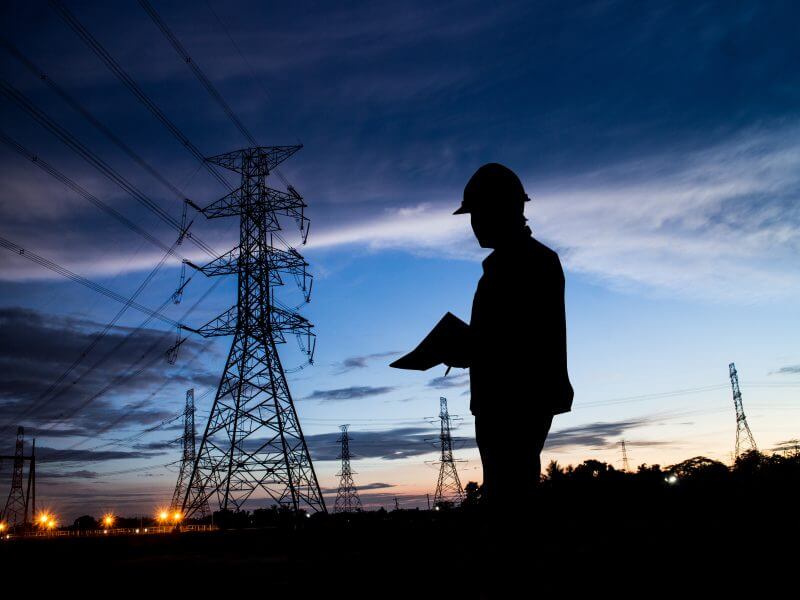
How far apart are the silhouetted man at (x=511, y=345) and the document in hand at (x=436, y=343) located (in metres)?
0.04

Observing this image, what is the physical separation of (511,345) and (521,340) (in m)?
0.06

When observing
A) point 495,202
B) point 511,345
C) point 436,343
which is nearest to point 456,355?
point 436,343

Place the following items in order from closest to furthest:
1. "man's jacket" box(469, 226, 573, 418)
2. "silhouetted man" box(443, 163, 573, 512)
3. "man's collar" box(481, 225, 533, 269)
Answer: "silhouetted man" box(443, 163, 573, 512)
"man's jacket" box(469, 226, 573, 418)
"man's collar" box(481, 225, 533, 269)

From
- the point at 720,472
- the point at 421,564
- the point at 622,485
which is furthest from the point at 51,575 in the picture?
the point at 622,485

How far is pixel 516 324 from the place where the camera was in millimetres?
2816

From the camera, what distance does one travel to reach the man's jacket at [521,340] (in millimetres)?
2736

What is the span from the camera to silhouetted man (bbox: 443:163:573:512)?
263 cm

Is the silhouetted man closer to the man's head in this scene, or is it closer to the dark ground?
the man's head

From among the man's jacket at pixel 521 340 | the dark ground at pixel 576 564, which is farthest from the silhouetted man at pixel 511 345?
the dark ground at pixel 576 564

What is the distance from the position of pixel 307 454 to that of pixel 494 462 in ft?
104

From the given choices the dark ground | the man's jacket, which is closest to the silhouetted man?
the man's jacket

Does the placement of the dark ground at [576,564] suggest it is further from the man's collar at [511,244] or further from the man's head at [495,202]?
the man's head at [495,202]

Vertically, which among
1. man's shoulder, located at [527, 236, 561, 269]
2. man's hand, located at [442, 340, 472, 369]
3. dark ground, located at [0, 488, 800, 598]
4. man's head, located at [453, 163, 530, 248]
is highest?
man's head, located at [453, 163, 530, 248]

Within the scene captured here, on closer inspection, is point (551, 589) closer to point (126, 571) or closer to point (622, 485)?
point (126, 571)
